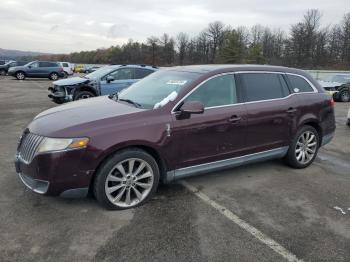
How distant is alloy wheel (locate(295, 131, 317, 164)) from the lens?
574 centimetres

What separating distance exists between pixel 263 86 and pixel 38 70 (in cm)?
2889

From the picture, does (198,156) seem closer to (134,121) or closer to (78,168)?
(134,121)

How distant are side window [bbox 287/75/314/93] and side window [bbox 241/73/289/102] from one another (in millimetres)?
198

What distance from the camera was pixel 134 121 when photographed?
13.3 feet

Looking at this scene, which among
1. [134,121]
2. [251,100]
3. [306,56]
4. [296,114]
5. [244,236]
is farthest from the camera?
[306,56]

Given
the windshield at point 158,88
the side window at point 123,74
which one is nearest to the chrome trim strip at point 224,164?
the windshield at point 158,88

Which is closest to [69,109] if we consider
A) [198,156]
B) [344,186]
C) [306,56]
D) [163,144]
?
[163,144]

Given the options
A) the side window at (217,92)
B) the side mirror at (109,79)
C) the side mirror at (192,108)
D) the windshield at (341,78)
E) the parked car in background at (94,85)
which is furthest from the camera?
the windshield at (341,78)

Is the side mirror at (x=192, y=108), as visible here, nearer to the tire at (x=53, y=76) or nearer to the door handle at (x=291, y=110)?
the door handle at (x=291, y=110)

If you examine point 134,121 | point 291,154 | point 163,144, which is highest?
point 134,121

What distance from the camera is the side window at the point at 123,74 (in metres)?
11.9

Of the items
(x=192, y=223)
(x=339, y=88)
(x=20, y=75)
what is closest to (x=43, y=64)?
(x=20, y=75)

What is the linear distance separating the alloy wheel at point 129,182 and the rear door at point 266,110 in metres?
1.64

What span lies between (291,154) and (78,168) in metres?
3.47
